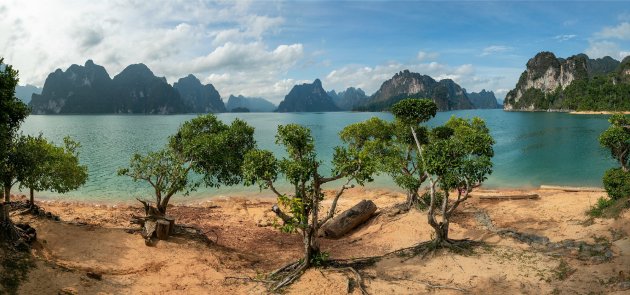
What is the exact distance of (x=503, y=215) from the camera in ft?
82.8

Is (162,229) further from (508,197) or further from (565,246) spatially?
(508,197)

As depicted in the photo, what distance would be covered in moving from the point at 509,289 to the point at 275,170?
9251mm

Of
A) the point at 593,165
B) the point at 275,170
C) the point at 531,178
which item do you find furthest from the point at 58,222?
the point at 593,165

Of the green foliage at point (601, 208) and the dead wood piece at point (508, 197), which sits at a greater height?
the green foliage at point (601, 208)

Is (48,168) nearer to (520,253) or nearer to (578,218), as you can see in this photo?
(520,253)

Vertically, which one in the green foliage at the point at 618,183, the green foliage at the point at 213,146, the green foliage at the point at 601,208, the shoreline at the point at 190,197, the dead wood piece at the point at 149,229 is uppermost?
the green foliage at the point at 213,146

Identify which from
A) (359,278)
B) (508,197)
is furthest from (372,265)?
(508,197)

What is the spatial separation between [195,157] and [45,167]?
6749 mm

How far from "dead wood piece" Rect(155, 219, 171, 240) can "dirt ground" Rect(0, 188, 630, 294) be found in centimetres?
50

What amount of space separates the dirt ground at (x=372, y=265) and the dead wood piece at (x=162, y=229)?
501 millimetres

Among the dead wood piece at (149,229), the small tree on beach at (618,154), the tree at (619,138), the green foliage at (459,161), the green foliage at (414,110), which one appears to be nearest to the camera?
the green foliage at (459,161)

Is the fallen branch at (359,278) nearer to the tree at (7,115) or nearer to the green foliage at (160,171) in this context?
the green foliage at (160,171)

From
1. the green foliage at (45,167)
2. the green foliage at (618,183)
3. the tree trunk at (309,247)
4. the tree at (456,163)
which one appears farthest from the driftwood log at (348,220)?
the green foliage at (45,167)

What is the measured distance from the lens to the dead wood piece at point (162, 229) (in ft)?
61.5
